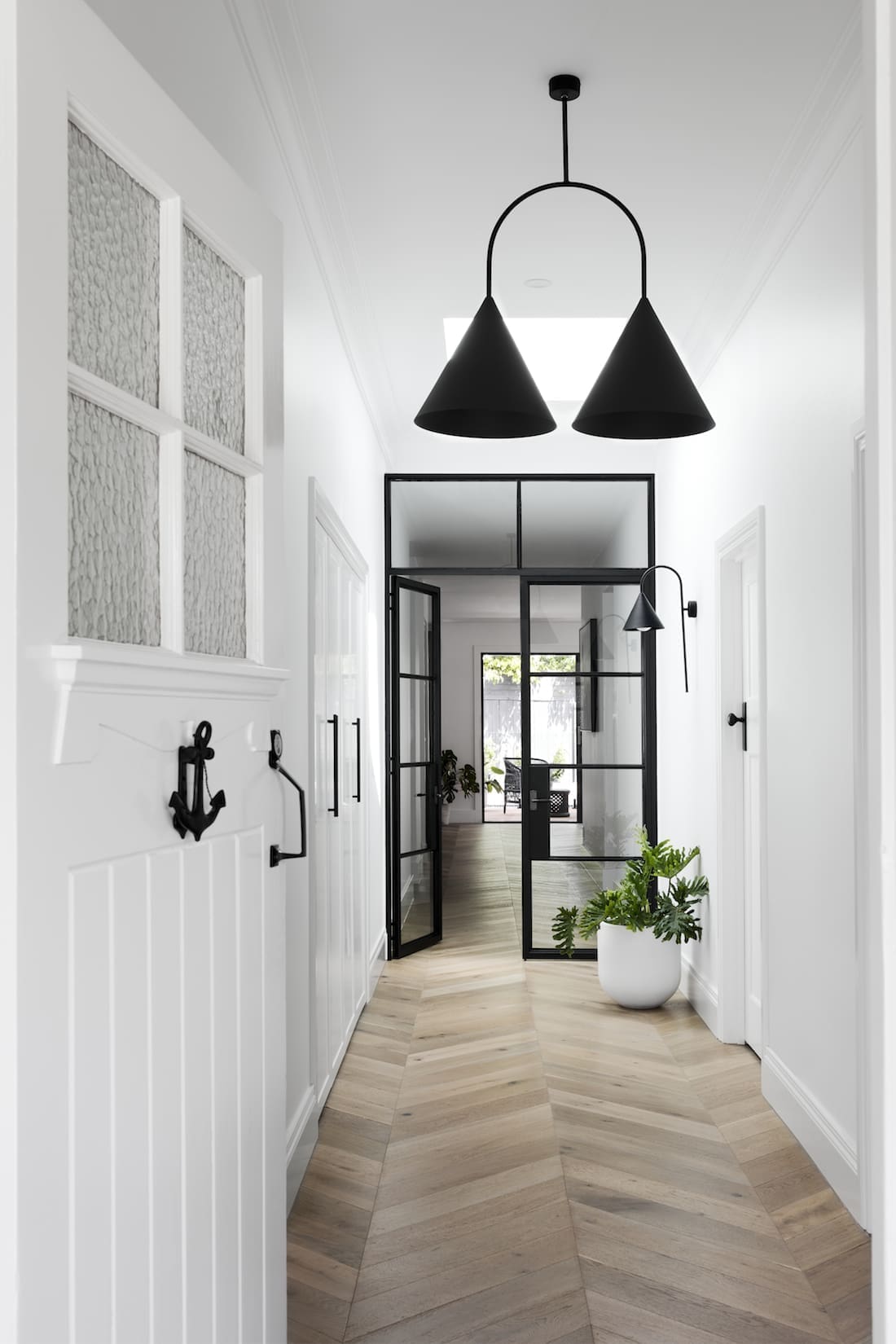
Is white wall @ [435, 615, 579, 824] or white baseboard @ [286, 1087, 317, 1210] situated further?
white wall @ [435, 615, 579, 824]

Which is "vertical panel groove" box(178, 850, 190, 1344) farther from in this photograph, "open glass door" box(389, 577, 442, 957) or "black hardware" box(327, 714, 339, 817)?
"open glass door" box(389, 577, 442, 957)

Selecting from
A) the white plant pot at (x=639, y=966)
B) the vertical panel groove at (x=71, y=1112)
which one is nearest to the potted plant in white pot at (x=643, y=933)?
the white plant pot at (x=639, y=966)

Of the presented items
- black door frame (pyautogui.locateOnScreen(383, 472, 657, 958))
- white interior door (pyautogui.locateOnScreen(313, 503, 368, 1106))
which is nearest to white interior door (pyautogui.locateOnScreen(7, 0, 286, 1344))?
white interior door (pyautogui.locateOnScreen(313, 503, 368, 1106))

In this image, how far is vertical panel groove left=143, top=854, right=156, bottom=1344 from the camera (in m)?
1.28

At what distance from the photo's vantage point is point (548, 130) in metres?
2.88

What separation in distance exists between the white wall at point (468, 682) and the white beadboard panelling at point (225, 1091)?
1158cm

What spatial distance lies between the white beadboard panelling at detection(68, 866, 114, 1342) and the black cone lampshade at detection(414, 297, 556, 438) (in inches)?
50.4

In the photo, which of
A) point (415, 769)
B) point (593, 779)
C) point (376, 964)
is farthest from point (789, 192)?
point (376, 964)

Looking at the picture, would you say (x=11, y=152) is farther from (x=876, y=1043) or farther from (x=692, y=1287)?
(x=692, y=1287)

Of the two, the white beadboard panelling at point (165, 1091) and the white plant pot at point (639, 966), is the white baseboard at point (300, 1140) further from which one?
the white plant pot at point (639, 966)

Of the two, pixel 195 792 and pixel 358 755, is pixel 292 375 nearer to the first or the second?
pixel 195 792

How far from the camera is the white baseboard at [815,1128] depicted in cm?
267

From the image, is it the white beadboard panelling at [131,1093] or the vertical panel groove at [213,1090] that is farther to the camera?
the vertical panel groove at [213,1090]

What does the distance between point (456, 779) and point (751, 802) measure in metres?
8.97
